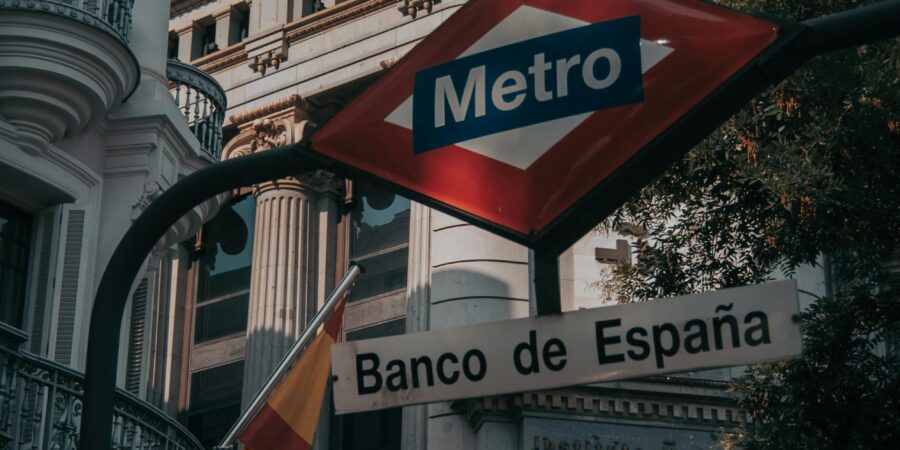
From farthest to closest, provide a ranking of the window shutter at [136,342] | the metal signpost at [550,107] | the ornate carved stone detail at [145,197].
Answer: the window shutter at [136,342] → the ornate carved stone detail at [145,197] → the metal signpost at [550,107]

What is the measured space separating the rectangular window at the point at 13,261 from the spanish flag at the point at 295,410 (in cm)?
268

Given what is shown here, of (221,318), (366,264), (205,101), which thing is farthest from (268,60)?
(205,101)

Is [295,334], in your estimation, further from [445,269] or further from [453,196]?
[453,196]

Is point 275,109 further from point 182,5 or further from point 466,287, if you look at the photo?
point 466,287

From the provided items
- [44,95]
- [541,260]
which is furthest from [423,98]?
[44,95]

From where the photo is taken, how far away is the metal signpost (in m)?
6.29

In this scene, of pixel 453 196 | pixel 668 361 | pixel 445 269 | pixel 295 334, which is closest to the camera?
pixel 668 361

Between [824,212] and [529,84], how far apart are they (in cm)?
920

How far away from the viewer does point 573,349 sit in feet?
21.0

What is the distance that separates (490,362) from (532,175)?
837mm

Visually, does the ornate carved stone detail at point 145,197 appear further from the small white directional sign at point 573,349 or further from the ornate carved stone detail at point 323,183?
the ornate carved stone detail at point 323,183

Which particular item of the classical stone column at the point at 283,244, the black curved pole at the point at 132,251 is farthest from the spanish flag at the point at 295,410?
the classical stone column at the point at 283,244

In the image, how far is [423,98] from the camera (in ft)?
22.8

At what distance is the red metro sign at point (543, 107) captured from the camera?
251 inches
